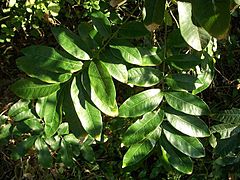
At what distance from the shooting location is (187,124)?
173 centimetres

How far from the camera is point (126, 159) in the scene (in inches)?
70.2

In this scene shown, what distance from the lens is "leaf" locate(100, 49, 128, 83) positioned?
5.12ft

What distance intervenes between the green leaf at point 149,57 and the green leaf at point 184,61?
0.08m

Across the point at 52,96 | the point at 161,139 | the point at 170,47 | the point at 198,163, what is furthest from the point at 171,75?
the point at 198,163

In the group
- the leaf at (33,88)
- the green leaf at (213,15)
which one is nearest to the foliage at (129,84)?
the leaf at (33,88)

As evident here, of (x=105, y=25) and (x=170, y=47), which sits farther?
(x=170, y=47)

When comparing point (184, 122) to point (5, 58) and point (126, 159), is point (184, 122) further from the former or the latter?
point (5, 58)

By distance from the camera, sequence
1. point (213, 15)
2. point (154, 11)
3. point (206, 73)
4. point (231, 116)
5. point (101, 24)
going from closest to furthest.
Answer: point (213, 15) < point (154, 11) < point (101, 24) < point (206, 73) < point (231, 116)

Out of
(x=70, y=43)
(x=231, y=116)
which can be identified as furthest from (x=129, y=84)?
(x=231, y=116)

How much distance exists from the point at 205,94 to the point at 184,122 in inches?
57.6

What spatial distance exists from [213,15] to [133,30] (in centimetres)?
58

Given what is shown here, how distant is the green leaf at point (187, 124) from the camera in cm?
172

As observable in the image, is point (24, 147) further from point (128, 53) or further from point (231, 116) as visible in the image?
point (231, 116)

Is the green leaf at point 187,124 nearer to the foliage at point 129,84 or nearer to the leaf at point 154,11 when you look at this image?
the foliage at point 129,84
